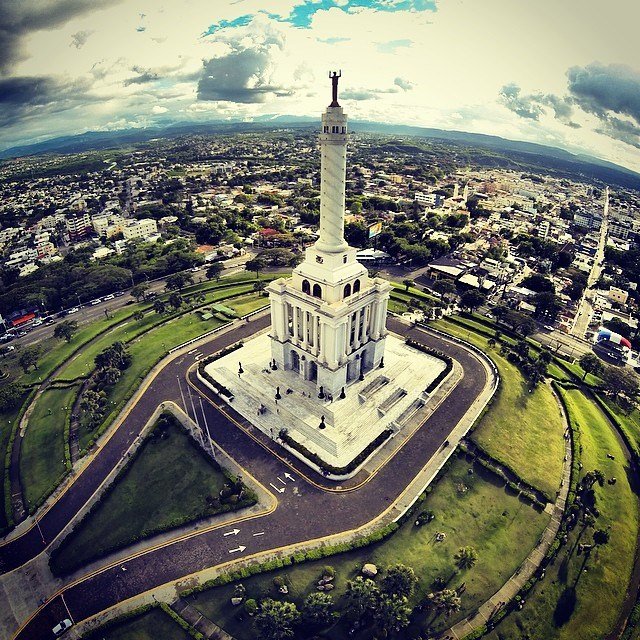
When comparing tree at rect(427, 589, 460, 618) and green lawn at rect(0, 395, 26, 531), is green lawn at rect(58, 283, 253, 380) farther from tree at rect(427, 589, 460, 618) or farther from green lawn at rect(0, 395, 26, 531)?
tree at rect(427, 589, 460, 618)

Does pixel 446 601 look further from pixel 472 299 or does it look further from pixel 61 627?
pixel 472 299

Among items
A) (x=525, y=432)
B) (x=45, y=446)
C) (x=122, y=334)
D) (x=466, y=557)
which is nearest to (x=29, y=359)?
(x=122, y=334)

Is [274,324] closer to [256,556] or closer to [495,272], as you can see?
[256,556]

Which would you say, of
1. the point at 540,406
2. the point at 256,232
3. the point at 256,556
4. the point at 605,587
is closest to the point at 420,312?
the point at 540,406

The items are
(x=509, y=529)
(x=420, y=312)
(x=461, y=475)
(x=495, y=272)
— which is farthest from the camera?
(x=495, y=272)

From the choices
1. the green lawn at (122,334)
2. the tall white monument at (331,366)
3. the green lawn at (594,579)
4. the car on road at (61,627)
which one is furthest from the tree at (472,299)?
the car on road at (61,627)

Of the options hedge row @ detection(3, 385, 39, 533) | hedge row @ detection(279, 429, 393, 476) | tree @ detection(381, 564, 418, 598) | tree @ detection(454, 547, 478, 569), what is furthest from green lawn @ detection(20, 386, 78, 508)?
tree @ detection(454, 547, 478, 569)
